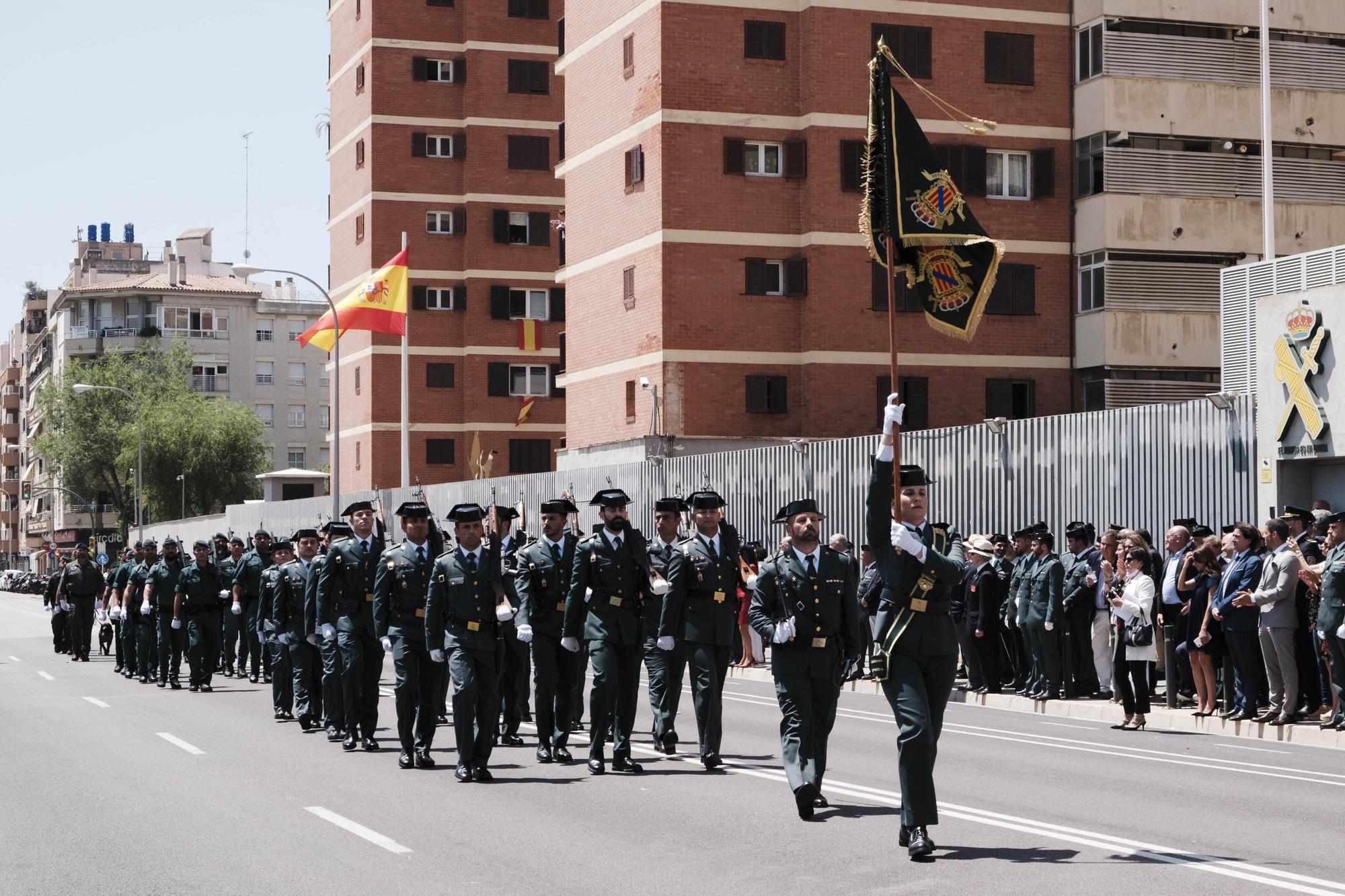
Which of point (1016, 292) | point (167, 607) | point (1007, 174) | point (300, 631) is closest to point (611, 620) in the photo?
point (300, 631)

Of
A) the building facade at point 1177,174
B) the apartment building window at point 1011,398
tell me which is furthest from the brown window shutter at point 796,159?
the building facade at point 1177,174

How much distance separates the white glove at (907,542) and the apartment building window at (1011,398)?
3810cm

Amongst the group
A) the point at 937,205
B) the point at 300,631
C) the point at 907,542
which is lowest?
the point at 300,631

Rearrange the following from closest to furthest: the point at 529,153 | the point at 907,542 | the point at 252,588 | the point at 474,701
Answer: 1. the point at 907,542
2. the point at 474,701
3. the point at 252,588
4. the point at 529,153

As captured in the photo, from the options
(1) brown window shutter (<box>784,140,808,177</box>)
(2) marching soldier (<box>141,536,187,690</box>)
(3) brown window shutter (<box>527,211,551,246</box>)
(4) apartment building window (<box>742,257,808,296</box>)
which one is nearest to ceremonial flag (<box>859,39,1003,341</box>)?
(2) marching soldier (<box>141,536,187,690</box>)

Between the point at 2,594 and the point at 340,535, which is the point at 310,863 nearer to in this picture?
the point at 340,535

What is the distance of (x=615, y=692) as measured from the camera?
567 inches

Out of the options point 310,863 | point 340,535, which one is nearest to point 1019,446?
point 340,535

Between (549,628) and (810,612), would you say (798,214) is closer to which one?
(549,628)

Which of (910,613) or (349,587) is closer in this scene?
(910,613)

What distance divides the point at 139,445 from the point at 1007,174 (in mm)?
50659

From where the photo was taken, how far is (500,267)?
69.0m

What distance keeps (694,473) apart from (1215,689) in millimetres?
18700

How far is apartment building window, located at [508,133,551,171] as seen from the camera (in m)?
69.2
